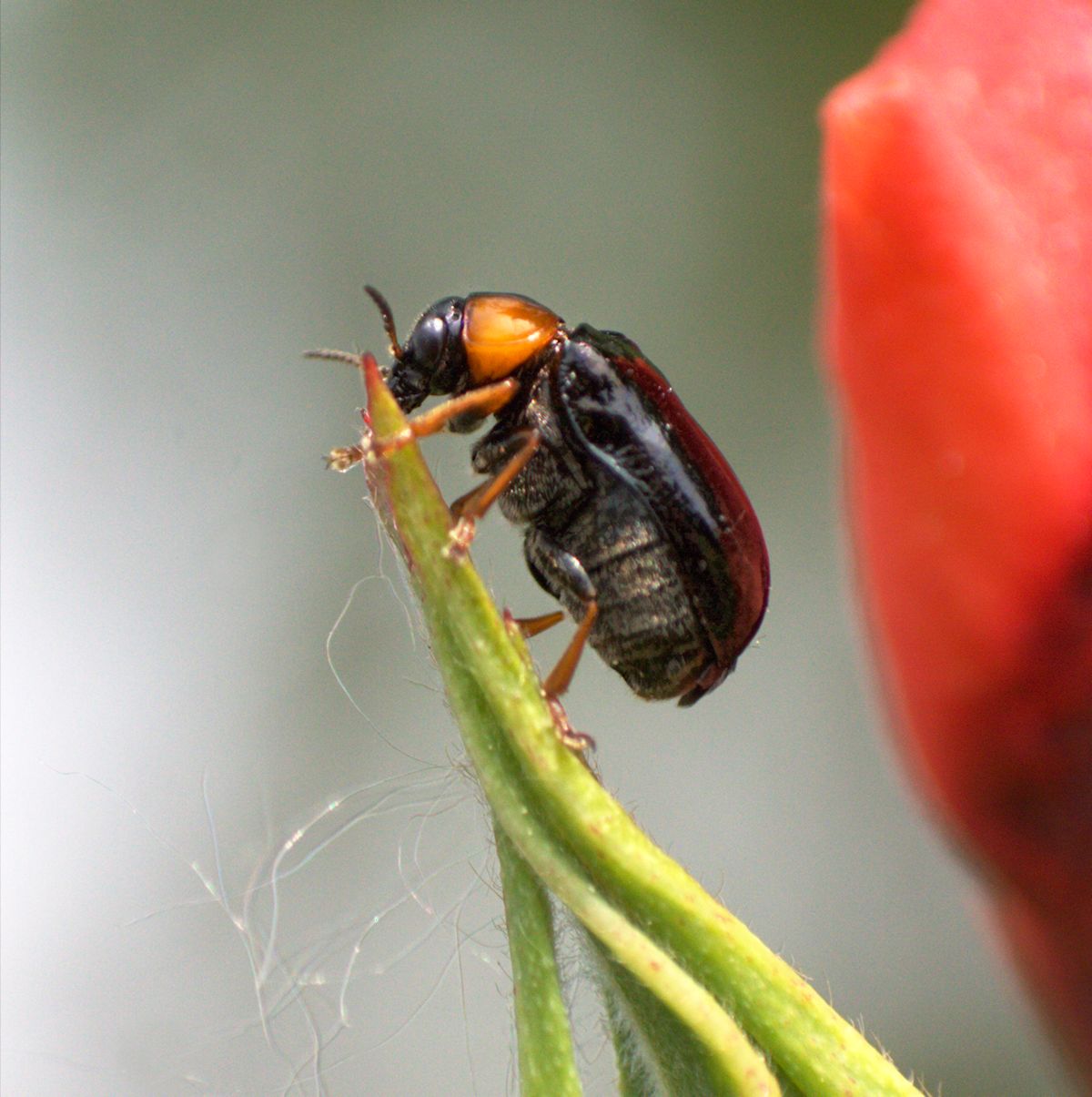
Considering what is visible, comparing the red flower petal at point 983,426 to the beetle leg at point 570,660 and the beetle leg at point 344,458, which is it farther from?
the beetle leg at point 344,458

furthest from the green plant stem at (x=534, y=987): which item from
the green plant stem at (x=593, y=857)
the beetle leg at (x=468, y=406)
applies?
the beetle leg at (x=468, y=406)

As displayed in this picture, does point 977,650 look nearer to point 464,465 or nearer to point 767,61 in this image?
point 464,465

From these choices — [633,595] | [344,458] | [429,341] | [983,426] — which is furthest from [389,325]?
[983,426]

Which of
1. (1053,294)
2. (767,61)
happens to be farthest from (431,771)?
(767,61)

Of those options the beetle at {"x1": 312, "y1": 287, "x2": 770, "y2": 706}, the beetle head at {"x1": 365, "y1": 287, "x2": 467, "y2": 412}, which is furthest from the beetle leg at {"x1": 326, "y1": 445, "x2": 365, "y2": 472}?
the beetle head at {"x1": 365, "y1": 287, "x2": 467, "y2": 412}

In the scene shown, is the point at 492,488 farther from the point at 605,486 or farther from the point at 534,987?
the point at 534,987

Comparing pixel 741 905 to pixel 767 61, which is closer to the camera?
pixel 741 905
